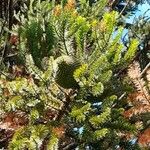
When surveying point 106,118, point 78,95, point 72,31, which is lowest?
point 106,118

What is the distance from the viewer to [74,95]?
3807mm

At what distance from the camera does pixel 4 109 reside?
3.69 meters

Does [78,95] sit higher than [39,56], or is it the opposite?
[39,56]

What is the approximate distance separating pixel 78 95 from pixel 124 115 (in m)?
0.44

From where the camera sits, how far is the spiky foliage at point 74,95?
3547mm

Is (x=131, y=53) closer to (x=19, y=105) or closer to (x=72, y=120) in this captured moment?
(x=72, y=120)

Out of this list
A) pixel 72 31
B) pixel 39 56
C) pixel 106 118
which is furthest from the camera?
pixel 39 56

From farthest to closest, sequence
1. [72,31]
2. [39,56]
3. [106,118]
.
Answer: [39,56] < [72,31] < [106,118]

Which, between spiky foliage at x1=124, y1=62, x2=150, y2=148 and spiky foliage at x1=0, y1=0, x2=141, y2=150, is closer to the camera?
spiky foliage at x1=0, y1=0, x2=141, y2=150

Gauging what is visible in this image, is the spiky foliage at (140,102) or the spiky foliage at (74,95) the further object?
the spiky foliage at (140,102)

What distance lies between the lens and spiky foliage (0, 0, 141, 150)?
3547 millimetres

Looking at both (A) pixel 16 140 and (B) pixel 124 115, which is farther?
(B) pixel 124 115

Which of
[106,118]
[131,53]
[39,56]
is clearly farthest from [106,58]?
[39,56]

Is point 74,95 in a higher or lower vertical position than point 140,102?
higher
